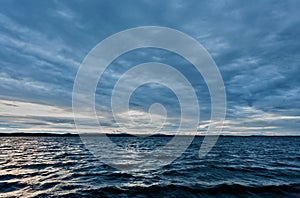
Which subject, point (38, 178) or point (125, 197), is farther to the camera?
point (38, 178)

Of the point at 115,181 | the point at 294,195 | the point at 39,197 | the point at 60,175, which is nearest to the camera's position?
the point at 39,197

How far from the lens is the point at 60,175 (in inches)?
671

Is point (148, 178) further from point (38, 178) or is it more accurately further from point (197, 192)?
point (38, 178)

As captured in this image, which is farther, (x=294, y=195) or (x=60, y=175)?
(x=60, y=175)

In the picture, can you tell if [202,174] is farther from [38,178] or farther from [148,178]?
[38,178]

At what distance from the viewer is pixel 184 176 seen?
17359 millimetres

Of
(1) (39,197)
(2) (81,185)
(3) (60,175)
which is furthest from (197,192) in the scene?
(3) (60,175)

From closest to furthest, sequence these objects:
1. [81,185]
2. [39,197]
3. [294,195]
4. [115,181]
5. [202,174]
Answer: [39,197] → [294,195] → [81,185] → [115,181] → [202,174]

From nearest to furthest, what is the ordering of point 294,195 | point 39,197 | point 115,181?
point 39,197 → point 294,195 → point 115,181

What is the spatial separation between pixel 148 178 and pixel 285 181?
37.5 feet

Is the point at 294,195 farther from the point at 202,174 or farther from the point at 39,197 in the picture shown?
the point at 39,197

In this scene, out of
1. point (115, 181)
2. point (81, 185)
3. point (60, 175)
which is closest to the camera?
point (81, 185)

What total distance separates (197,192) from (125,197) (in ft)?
16.0

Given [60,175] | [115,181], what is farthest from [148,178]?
[60,175]
